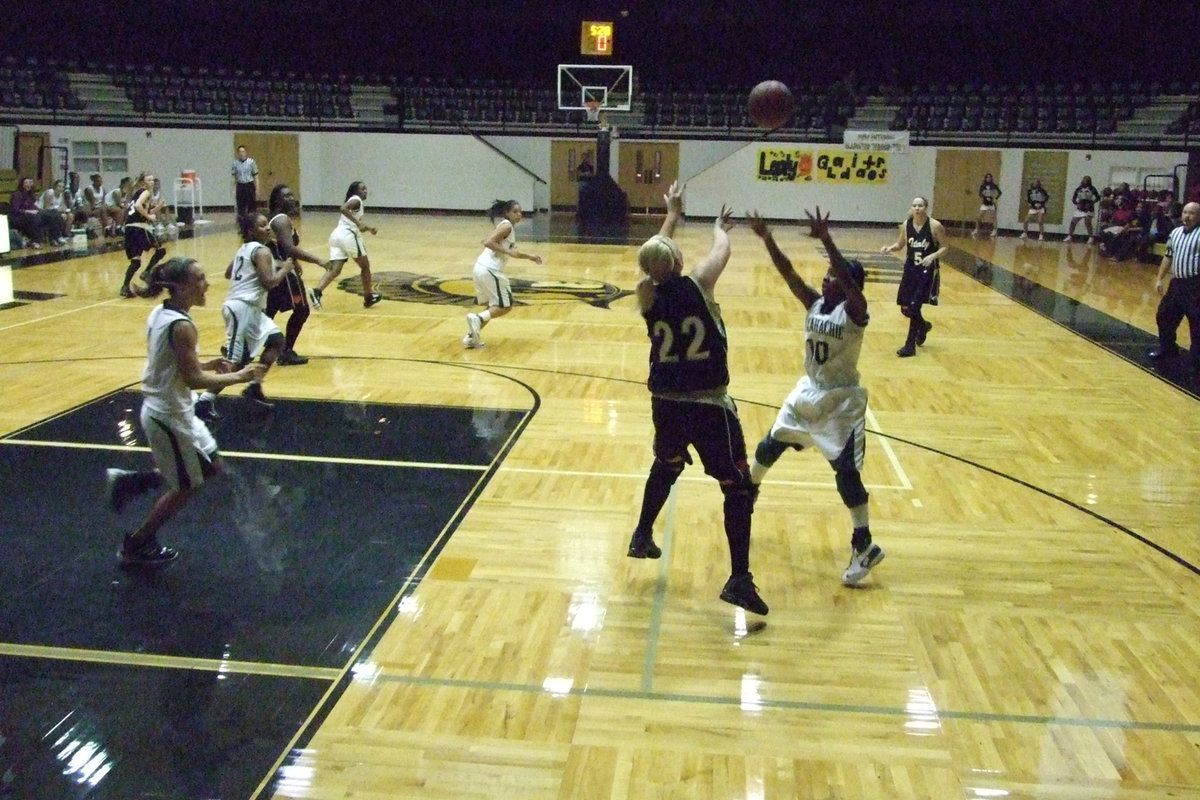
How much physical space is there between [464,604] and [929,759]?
218cm

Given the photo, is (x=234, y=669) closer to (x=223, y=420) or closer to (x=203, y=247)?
(x=223, y=420)

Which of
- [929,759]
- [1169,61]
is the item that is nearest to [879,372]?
[929,759]

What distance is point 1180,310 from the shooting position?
35.5ft

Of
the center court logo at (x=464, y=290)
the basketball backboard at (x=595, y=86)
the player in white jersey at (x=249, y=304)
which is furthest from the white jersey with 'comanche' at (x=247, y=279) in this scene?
the basketball backboard at (x=595, y=86)

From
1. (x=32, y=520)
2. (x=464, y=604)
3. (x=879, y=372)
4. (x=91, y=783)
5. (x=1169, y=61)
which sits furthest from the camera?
(x=1169, y=61)

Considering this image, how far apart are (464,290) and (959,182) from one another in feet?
57.4

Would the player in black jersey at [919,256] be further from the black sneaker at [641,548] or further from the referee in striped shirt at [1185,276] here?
the black sneaker at [641,548]

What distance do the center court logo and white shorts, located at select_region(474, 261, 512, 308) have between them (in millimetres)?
2740

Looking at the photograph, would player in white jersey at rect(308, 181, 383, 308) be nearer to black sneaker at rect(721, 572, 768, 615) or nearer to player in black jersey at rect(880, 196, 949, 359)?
player in black jersey at rect(880, 196, 949, 359)

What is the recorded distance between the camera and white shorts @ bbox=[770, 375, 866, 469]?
5.37 metres

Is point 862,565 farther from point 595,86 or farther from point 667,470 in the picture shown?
point 595,86

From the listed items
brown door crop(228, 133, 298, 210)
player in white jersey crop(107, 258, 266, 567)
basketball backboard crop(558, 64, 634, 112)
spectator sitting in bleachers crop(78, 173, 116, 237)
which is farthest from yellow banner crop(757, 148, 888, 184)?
player in white jersey crop(107, 258, 266, 567)

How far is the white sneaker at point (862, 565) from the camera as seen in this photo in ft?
17.6

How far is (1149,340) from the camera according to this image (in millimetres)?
12383
